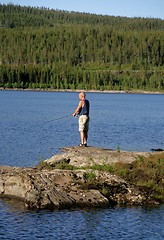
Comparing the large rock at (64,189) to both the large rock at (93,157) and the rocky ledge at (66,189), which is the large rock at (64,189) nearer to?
the rocky ledge at (66,189)

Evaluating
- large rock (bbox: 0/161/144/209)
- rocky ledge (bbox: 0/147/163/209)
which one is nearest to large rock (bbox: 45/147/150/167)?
rocky ledge (bbox: 0/147/163/209)

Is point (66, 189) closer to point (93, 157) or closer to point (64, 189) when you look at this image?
point (64, 189)

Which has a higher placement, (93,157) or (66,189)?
(93,157)

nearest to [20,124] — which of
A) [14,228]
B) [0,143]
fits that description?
[0,143]

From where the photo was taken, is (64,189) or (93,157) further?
(93,157)

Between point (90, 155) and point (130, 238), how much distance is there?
7.99 metres

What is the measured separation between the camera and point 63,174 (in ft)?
64.0

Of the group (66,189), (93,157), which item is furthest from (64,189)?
(93,157)

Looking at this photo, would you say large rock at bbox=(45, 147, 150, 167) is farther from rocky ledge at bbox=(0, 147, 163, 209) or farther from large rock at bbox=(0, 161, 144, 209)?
large rock at bbox=(0, 161, 144, 209)

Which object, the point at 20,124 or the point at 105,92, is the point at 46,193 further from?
the point at 105,92

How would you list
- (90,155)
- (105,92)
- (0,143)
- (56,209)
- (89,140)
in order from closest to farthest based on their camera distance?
1. (56,209)
2. (90,155)
3. (0,143)
4. (89,140)
5. (105,92)

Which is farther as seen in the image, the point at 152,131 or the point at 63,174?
the point at 152,131

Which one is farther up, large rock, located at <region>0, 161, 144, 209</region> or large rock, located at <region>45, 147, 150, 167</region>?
large rock, located at <region>45, 147, 150, 167</region>

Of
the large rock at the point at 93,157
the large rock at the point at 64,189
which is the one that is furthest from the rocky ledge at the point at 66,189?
the large rock at the point at 93,157
